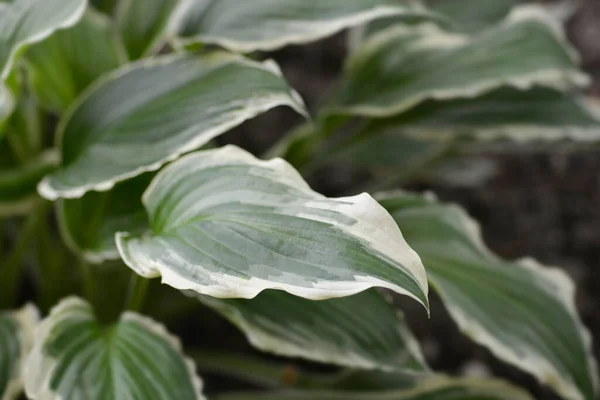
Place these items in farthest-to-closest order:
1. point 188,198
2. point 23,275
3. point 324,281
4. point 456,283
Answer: point 23,275 < point 456,283 < point 188,198 < point 324,281

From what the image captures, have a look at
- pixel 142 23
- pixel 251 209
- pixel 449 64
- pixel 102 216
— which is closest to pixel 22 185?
pixel 102 216

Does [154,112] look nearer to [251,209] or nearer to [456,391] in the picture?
[251,209]

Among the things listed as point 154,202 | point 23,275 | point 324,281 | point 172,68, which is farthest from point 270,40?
point 23,275

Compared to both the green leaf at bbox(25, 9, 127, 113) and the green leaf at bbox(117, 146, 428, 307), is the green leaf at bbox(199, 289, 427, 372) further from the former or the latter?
the green leaf at bbox(25, 9, 127, 113)

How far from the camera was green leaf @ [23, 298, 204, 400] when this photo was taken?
526 mm

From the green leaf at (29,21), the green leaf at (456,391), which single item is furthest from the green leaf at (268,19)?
the green leaf at (456,391)

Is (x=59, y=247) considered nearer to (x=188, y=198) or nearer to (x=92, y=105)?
(x=92, y=105)

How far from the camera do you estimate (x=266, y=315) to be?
1.95ft

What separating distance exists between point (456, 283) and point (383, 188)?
37cm

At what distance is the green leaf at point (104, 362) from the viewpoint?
526 millimetres

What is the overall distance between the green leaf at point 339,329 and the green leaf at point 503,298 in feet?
0.20

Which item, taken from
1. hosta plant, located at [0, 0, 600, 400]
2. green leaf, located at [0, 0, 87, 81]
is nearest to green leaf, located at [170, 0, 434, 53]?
hosta plant, located at [0, 0, 600, 400]

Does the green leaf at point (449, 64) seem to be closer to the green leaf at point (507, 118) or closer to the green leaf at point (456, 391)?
the green leaf at point (507, 118)

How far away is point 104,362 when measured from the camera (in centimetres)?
56
